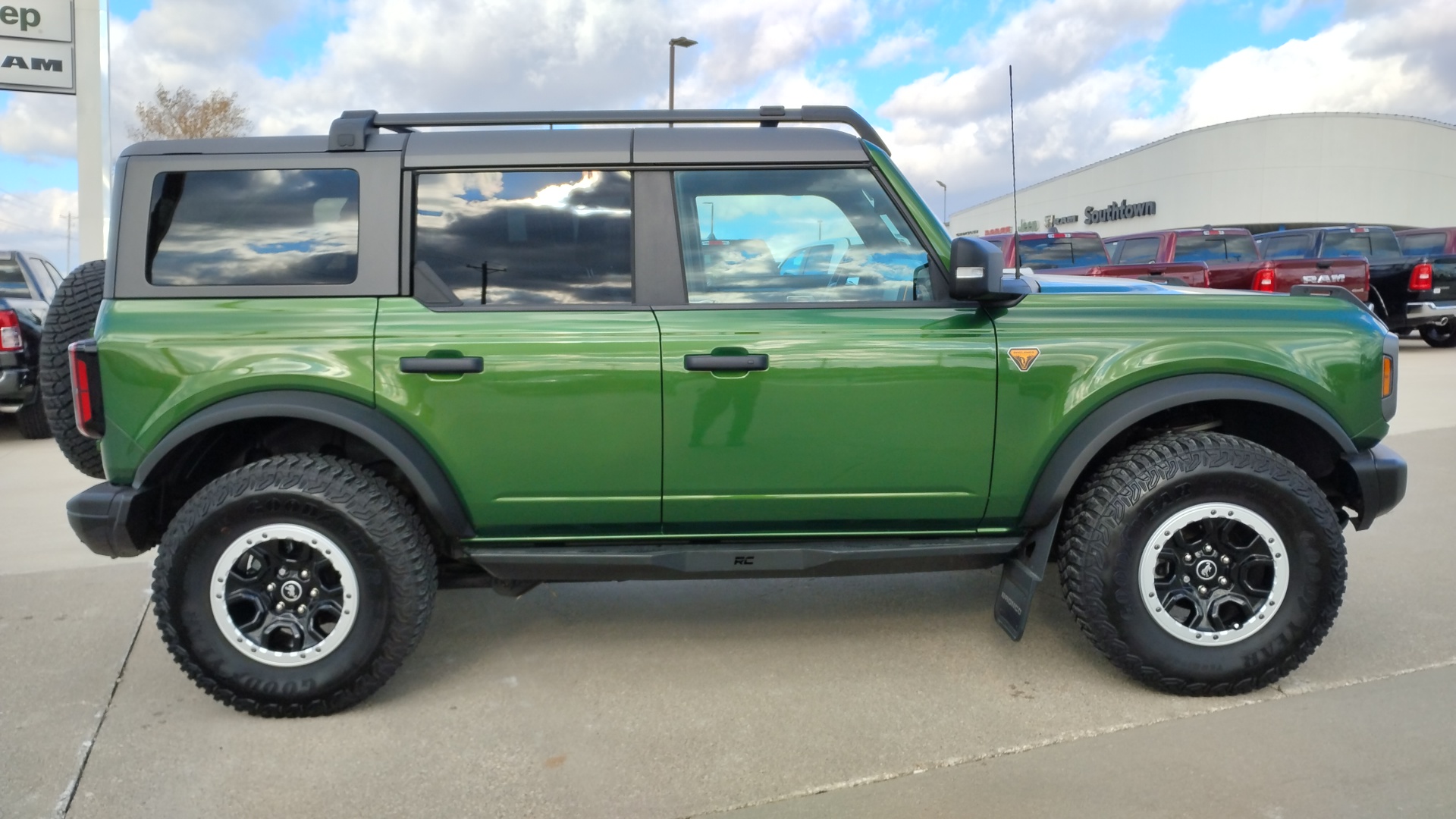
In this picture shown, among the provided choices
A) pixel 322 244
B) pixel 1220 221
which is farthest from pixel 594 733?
pixel 1220 221

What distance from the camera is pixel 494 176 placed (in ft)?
11.2

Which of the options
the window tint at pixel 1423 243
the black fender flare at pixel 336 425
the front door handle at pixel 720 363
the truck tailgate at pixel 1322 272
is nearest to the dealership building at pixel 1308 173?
the window tint at pixel 1423 243

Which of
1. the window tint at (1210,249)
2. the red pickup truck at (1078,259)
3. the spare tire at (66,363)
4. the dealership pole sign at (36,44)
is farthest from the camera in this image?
the window tint at (1210,249)

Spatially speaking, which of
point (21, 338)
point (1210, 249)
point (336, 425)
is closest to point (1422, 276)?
point (1210, 249)

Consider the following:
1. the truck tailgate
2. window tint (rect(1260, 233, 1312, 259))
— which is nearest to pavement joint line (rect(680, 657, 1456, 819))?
the truck tailgate

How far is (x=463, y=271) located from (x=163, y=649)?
1.95 m

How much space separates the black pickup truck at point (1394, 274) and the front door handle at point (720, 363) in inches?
555

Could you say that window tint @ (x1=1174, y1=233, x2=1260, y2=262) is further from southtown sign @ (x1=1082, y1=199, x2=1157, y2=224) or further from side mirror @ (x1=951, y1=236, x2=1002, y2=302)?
southtown sign @ (x1=1082, y1=199, x2=1157, y2=224)

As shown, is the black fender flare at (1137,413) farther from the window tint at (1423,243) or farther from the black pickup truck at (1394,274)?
the window tint at (1423,243)

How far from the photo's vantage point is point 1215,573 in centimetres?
341

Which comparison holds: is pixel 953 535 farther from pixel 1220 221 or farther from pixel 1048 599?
pixel 1220 221

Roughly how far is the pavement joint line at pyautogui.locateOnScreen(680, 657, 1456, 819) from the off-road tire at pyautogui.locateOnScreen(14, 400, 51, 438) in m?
8.72

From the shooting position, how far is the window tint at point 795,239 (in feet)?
11.3

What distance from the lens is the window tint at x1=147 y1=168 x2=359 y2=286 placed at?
3369 mm
